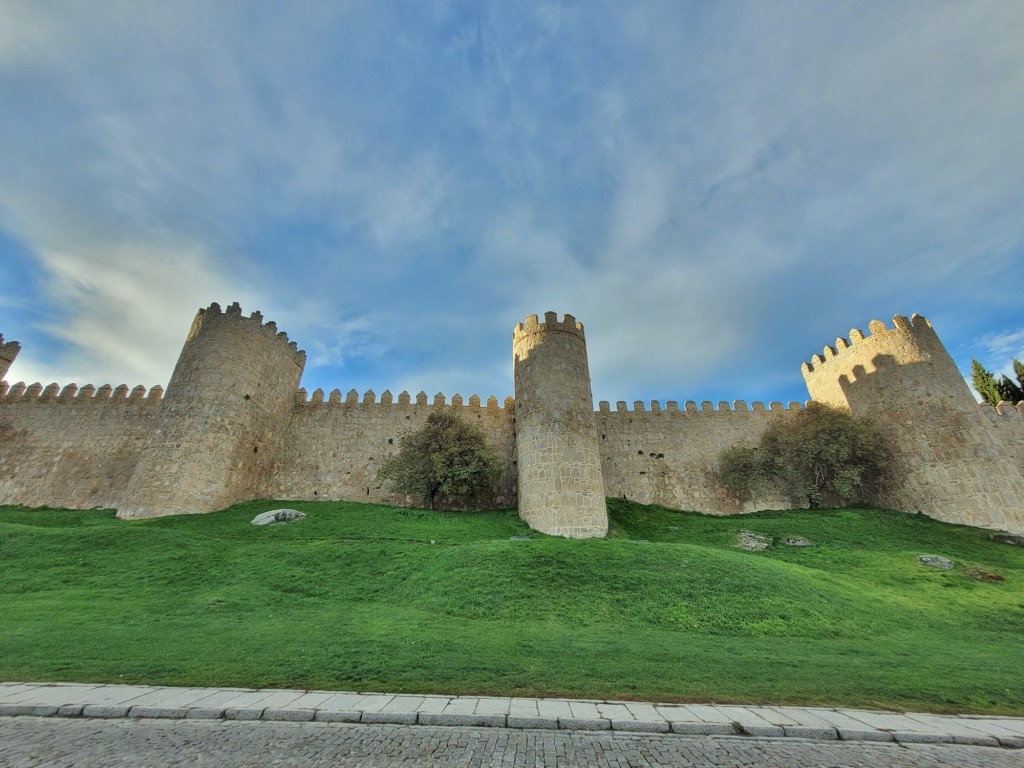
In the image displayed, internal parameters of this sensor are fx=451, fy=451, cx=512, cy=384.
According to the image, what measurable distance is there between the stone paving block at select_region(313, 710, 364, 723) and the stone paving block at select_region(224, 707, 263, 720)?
67 centimetres

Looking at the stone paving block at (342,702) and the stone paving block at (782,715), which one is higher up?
the stone paving block at (342,702)

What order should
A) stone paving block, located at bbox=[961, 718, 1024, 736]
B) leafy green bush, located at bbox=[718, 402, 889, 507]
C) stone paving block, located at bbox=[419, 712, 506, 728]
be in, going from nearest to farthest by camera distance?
1. stone paving block, located at bbox=[419, 712, 506, 728]
2. stone paving block, located at bbox=[961, 718, 1024, 736]
3. leafy green bush, located at bbox=[718, 402, 889, 507]

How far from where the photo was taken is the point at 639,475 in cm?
2736

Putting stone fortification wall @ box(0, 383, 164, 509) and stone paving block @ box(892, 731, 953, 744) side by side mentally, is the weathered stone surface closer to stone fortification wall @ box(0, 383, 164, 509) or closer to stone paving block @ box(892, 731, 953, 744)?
stone fortification wall @ box(0, 383, 164, 509)

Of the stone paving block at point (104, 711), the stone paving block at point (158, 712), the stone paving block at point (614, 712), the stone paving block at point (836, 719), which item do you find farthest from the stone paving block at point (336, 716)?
the stone paving block at point (836, 719)

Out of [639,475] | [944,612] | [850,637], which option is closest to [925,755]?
[850,637]

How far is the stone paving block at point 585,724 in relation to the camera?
16.3 feet

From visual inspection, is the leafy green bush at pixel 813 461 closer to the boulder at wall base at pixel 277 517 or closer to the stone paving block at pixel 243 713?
the boulder at wall base at pixel 277 517

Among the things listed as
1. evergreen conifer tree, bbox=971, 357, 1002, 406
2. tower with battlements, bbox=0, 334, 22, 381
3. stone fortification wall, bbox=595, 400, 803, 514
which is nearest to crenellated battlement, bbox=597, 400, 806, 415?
stone fortification wall, bbox=595, 400, 803, 514

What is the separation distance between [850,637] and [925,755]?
6470 millimetres

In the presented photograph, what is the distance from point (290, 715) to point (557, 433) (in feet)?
53.5

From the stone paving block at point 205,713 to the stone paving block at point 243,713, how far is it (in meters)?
0.07

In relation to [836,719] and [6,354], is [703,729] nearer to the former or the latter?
[836,719]

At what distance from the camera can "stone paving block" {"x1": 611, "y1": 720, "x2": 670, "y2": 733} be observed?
4.95 metres
